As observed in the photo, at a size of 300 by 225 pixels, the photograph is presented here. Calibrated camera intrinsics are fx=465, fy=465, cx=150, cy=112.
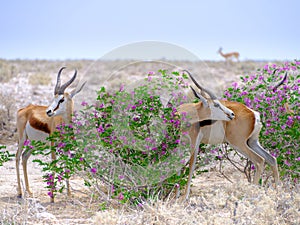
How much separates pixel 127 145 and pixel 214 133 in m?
1.30

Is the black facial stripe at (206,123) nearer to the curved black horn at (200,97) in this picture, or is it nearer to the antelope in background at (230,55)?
the curved black horn at (200,97)

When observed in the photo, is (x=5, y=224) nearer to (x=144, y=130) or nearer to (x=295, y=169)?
(x=144, y=130)

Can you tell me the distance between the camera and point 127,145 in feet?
18.4

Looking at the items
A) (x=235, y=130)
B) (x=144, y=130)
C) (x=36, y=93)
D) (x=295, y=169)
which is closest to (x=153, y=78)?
(x=144, y=130)

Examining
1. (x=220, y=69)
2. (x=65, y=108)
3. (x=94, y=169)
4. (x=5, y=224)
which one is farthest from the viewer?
(x=220, y=69)

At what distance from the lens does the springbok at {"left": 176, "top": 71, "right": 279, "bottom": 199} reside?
612 cm

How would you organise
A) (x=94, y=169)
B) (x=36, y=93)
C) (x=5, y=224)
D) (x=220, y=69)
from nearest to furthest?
(x=5, y=224) → (x=94, y=169) → (x=36, y=93) → (x=220, y=69)

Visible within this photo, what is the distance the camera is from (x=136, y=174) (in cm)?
566

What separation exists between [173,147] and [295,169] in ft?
6.39

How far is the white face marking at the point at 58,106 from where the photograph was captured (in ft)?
20.9

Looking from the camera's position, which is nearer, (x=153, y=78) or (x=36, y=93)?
(x=153, y=78)

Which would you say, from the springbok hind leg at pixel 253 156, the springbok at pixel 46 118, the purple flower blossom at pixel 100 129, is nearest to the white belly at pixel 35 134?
the springbok at pixel 46 118

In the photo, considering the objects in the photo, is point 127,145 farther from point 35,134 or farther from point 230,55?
point 230,55

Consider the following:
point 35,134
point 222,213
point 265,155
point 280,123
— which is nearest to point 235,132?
point 265,155
